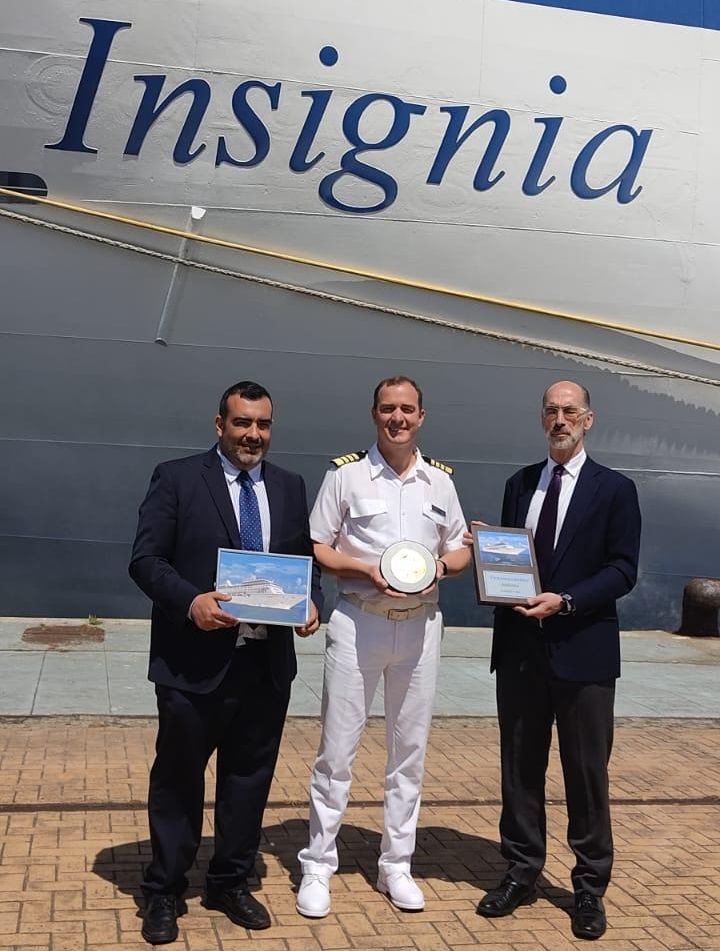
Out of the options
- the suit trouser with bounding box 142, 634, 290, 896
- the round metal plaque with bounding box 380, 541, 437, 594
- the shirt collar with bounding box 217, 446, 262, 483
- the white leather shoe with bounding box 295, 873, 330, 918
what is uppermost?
the shirt collar with bounding box 217, 446, 262, 483

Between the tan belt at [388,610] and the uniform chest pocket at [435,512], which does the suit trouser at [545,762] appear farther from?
the uniform chest pocket at [435,512]

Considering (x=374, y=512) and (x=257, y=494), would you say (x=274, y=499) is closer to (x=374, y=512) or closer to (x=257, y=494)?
(x=257, y=494)

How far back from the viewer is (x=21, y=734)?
546cm

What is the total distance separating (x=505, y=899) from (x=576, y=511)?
128 cm

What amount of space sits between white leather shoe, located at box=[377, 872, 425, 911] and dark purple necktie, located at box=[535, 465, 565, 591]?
105cm

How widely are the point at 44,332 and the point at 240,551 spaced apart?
4740 millimetres

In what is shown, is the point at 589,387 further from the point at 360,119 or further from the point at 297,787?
the point at 297,787

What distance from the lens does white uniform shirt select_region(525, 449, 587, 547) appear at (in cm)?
372

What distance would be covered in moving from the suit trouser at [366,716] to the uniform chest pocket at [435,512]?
0.29 m

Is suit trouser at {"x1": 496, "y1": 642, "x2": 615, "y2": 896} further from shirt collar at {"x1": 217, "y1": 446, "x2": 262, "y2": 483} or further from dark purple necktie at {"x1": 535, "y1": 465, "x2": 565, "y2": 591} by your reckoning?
shirt collar at {"x1": 217, "y1": 446, "x2": 262, "y2": 483}

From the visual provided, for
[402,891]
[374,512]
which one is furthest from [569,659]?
[402,891]

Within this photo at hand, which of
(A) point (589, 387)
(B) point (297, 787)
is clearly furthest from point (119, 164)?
(B) point (297, 787)

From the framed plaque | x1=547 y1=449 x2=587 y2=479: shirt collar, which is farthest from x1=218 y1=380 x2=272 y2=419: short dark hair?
x1=547 y1=449 x2=587 y2=479: shirt collar

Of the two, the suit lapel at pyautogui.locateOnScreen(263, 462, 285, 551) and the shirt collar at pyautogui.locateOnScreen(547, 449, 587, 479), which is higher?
the shirt collar at pyautogui.locateOnScreen(547, 449, 587, 479)
